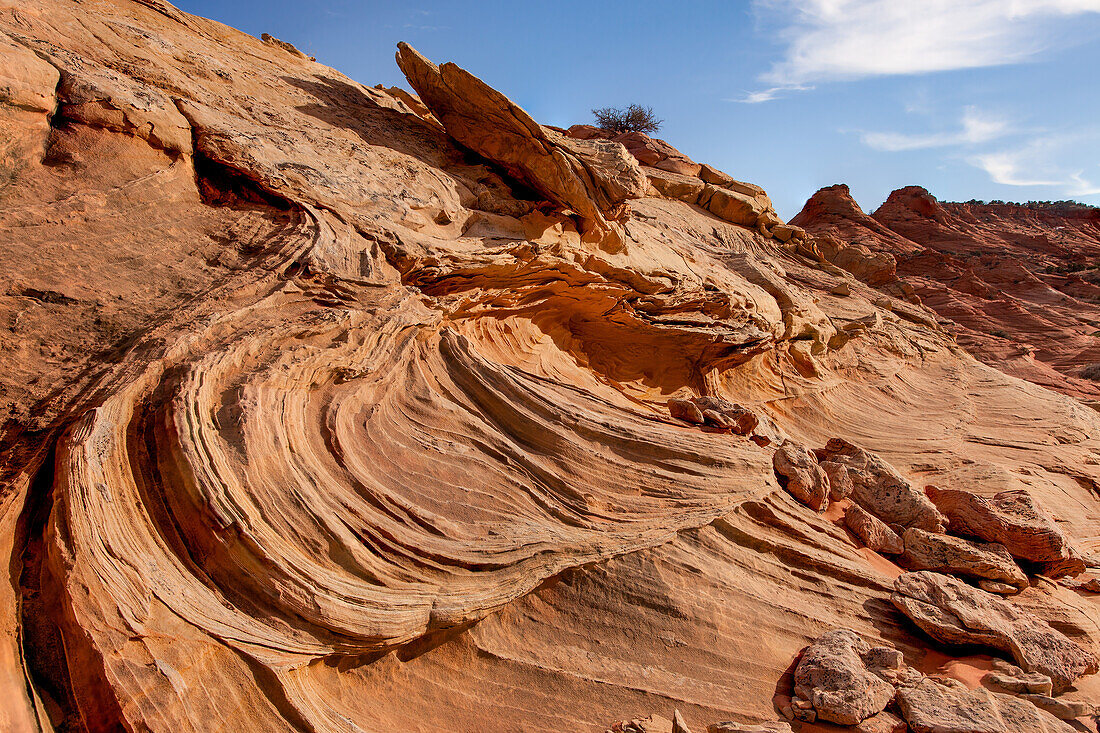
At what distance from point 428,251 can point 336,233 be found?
829 millimetres

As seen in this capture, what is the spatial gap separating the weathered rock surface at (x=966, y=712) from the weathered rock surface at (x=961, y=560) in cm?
160

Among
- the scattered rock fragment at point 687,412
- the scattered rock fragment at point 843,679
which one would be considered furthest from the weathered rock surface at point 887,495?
the scattered rock fragment at point 843,679

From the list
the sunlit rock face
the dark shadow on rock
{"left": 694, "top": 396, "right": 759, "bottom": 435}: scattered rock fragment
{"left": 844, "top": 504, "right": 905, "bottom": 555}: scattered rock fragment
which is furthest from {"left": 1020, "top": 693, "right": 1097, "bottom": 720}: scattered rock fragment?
the dark shadow on rock

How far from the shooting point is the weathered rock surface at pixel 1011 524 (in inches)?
205

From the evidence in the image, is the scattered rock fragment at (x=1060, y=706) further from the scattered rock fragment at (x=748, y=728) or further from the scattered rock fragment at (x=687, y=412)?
the scattered rock fragment at (x=687, y=412)

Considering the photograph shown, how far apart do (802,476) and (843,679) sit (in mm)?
2057

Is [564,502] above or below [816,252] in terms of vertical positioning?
below

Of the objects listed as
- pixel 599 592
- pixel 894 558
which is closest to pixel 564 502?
pixel 599 592

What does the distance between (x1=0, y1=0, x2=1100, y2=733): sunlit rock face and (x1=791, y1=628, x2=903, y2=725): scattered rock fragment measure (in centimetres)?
17

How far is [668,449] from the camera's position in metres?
4.90

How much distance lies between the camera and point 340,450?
3795mm

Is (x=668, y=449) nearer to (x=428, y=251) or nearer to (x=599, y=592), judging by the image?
(x=599, y=592)

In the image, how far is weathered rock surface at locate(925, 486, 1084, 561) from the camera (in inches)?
205

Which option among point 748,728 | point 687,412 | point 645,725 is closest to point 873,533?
point 687,412
